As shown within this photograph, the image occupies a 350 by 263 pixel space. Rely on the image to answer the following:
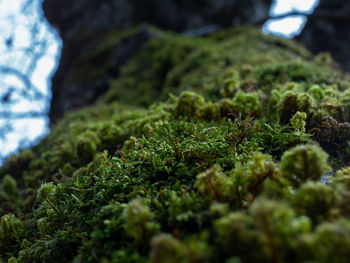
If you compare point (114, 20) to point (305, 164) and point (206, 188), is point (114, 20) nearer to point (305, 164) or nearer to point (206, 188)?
point (206, 188)

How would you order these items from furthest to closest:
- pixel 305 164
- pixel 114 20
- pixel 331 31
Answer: pixel 114 20, pixel 331 31, pixel 305 164

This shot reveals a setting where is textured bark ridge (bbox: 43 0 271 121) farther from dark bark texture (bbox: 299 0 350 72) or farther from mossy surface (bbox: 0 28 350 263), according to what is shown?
mossy surface (bbox: 0 28 350 263)

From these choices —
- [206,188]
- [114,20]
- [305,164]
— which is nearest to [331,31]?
[114,20]

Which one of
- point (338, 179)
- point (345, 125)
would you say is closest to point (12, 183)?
point (338, 179)

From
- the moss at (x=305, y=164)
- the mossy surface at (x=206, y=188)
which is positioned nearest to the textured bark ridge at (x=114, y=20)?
the mossy surface at (x=206, y=188)

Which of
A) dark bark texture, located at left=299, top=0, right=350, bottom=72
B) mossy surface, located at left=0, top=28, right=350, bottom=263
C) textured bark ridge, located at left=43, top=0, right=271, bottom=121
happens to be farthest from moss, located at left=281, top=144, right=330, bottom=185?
dark bark texture, located at left=299, top=0, right=350, bottom=72

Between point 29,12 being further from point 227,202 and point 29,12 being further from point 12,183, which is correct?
point 227,202
